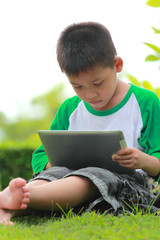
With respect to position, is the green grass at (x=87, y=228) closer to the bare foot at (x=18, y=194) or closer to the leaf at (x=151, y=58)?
the bare foot at (x=18, y=194)

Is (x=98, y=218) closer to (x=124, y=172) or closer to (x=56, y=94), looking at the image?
(x=124, y=172)

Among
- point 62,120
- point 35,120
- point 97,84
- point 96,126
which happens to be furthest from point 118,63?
point 35,120

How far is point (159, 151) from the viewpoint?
279 cm

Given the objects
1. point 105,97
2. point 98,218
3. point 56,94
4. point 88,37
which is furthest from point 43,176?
point 56,94

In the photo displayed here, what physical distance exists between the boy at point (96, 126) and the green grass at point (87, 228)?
0.45ft

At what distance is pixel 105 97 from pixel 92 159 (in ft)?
1.51

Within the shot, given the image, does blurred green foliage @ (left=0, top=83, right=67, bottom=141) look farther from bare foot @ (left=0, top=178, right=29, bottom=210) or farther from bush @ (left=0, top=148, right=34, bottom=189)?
bare foot @ (left=0, top=178, right=29, bottom=210)

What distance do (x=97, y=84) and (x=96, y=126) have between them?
1.37ft

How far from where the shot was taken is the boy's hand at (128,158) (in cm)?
241

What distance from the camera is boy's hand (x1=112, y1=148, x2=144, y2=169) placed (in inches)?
95.0

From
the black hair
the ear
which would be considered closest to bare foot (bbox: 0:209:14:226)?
the black hair

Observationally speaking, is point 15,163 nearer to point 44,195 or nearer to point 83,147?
point 83,147

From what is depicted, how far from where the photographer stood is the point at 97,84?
2688 mm

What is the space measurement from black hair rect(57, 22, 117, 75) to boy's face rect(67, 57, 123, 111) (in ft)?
0.12
